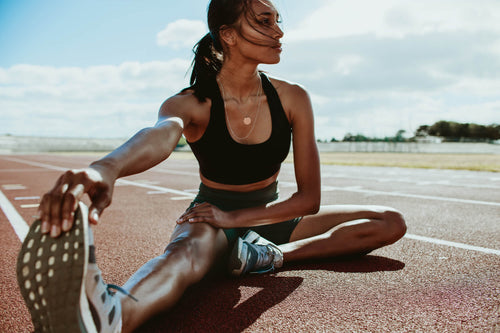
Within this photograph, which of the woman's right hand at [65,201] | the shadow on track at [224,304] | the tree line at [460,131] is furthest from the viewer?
the tree line at [460,131]

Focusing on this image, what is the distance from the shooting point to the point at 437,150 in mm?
44344

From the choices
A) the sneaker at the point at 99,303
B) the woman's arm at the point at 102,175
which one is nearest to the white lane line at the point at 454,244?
the woman's arm at the point at 102,175

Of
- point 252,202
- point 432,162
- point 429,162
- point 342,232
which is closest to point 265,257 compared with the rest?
point 252,202

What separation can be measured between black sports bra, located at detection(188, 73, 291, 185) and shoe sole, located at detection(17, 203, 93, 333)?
3.99ft

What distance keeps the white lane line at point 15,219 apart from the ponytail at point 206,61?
2013mm

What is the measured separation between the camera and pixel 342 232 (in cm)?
270

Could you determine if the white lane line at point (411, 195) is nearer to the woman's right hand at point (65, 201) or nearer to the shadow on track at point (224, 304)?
the shadow on track at point (224, 304)

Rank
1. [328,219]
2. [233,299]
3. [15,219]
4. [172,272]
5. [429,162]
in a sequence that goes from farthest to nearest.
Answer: [429,162], [15,219], [328,219], [233,299], [172,272]

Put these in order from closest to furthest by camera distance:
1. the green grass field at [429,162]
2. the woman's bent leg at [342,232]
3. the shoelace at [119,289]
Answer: the shoelace at [119,289] → the woman's bent leg at [342,232] → the green grass field at [429,162]

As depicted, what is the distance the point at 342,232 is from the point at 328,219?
0.46 feet

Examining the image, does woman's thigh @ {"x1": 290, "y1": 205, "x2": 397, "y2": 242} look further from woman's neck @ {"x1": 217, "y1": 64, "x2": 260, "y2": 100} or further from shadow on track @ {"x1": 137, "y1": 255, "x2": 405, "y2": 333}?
woman's neck @ {"x1": 217, "y1": 64, "x2": 260, "y2": 100}

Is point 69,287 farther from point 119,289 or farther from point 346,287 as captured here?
point 346,287

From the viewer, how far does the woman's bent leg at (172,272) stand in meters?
1.63

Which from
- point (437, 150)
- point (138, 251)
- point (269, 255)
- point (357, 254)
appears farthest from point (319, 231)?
point (437, 150)
